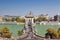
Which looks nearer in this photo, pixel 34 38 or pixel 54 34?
pixel 34 38

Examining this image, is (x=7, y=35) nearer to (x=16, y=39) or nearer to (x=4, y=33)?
(x=4, y=33)

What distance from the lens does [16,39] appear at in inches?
279

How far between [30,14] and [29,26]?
94 cm

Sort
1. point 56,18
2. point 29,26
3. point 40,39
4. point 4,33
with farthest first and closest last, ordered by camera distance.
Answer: point 56,18
point 4,33
point 29,26
point 40,39

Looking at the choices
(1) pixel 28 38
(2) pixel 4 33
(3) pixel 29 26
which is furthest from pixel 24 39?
(2) pixel 4 33

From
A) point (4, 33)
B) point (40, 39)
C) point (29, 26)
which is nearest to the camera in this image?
point (40, 39)

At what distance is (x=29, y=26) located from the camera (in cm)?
811

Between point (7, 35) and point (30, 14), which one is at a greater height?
point (30, 14)

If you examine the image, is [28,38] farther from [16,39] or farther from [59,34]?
[59,34]

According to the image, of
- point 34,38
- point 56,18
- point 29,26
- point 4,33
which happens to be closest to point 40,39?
point 34,38

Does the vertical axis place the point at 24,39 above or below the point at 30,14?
below

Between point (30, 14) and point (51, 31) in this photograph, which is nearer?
point (51, 31)

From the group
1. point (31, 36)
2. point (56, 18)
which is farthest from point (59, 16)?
point (31, 36)

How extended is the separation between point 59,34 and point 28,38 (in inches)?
66.4
